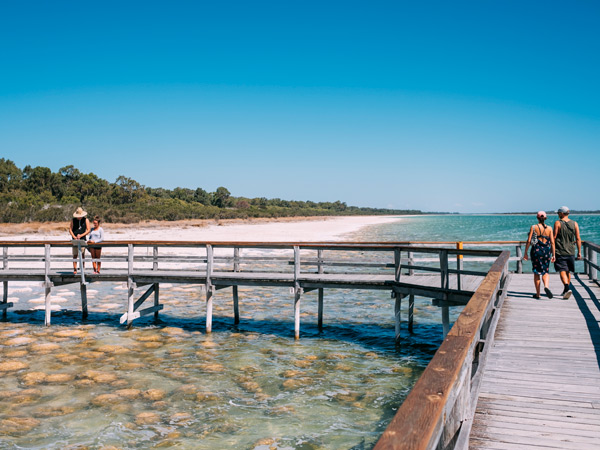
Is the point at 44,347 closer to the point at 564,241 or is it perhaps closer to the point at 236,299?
the point at 236,299

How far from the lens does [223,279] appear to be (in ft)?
45.4

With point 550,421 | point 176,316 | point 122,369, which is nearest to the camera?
point 550,421

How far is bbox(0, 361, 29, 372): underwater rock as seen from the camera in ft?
33.7

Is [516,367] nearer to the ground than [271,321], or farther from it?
farther from it

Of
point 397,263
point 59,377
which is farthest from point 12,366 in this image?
point 397,263

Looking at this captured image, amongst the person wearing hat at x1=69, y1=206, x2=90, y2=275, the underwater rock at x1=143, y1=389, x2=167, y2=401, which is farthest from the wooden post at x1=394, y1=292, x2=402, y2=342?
the person wearing hat at x1=69, y1=206, x2=90, y2=275

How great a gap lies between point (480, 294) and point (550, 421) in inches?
49.2

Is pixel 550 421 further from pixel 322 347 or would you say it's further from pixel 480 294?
pixel 322 347

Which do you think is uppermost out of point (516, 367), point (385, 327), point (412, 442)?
point (412, 442)

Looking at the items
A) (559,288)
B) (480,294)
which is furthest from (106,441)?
(559,288)

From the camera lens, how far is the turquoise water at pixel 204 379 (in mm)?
7473

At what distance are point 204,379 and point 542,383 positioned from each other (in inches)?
256

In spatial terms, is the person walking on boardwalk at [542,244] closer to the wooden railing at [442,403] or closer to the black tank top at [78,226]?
the wooden railing at [442,403]

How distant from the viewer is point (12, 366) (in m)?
10.5
